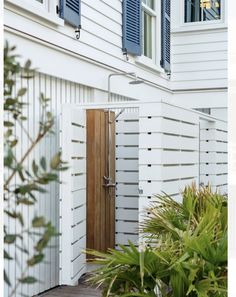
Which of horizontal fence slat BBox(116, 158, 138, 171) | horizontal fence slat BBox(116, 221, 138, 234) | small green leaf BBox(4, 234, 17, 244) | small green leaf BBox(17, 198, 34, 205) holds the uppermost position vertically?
small green leaf BBox(17, 198, 34, 205)

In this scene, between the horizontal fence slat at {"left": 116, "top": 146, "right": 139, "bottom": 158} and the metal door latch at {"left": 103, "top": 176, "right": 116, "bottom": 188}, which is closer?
the metal door latch at {"left": 103, "top": 176, "right": 116, "bottom": 188}

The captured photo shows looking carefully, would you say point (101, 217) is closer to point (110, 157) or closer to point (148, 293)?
point (110, 157)

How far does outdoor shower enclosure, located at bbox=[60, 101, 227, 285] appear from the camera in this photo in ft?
11.5

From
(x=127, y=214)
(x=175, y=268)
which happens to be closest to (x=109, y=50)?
(x=127, y=214)

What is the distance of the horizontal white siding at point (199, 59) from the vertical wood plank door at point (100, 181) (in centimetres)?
186

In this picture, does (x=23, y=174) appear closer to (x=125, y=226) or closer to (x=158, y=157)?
(x=158, y=157)

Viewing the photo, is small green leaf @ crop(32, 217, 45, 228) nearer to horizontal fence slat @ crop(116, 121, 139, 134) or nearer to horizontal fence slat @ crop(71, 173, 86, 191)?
horizontal fence slat @ crop(71, 173, 86, 191)

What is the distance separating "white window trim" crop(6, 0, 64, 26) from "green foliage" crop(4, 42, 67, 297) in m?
2.00

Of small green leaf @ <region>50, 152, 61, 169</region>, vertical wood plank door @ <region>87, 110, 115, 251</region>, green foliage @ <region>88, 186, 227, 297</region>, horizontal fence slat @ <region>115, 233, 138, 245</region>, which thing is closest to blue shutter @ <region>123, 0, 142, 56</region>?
vertical wood plank door @ <region>87, 110, 115, 251</region>

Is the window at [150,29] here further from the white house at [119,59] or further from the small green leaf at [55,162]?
the small green leaf at [55,162]

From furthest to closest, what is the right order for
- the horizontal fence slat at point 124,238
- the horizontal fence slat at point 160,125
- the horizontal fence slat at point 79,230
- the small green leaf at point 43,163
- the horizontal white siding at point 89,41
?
the horizontal fence slat at point 124,238 → the horizontal fence slat at point 79,230 → the horizontal fence slat at point 160,125 → the horizontal white siding at point 89,41 → the small green leaf at point 43,163

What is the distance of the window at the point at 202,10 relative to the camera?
598 cm

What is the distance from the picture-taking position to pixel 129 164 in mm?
4605

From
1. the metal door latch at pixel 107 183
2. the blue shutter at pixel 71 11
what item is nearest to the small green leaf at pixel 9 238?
the blue shutter at pixel 71 11
